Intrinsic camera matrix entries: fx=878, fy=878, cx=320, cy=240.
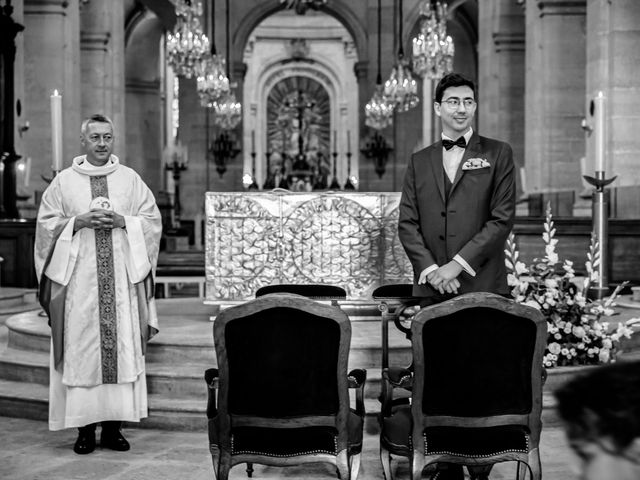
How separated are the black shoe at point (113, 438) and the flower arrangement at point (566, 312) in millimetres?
2577

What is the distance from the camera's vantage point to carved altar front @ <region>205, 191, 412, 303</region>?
7.68 m

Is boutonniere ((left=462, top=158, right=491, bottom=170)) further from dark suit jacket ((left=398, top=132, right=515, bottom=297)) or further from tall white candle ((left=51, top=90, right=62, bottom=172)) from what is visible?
tall white candle ((left=51, top=90, right=62, bottom=172))

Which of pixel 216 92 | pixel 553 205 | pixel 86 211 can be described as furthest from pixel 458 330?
pixel 216 92

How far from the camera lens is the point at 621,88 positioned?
1202 centimetres

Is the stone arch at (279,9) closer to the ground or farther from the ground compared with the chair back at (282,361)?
farther from the ground

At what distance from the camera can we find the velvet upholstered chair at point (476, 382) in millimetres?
3412

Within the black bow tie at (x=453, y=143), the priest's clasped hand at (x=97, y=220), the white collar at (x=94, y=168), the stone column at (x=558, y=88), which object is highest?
the stone column at (x=558, y=88)

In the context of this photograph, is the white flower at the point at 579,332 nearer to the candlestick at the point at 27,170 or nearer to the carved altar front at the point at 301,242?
the carved altar front at the point at 301,242

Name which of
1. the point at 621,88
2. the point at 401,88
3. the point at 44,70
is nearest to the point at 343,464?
the point at 621,88

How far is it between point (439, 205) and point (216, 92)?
14.6 metres

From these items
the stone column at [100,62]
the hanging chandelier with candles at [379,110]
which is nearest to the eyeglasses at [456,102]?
the stone column at [100,62]

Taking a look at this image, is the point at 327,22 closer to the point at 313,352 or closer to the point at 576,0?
the point at 576,0

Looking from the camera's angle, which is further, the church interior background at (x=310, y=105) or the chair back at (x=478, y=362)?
the church interior background at (x=310, y=105)

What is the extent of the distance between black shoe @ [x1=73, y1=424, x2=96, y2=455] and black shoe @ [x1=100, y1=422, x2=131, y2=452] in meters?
0.10
